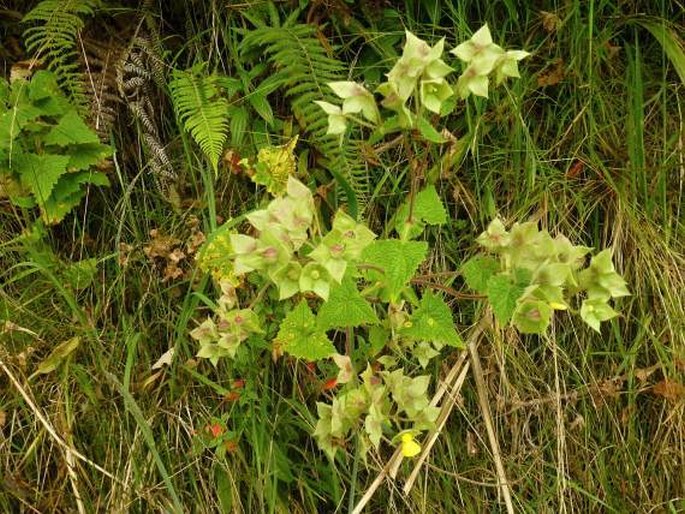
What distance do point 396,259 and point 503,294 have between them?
0.18 metres

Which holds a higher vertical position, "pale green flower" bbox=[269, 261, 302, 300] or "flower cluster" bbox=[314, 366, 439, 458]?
"pale green flower" bbox=[269, 261, 302, 300]

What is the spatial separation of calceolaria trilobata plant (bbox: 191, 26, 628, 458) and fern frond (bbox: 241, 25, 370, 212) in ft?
1.10

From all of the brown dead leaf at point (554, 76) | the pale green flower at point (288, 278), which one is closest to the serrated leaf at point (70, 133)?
the pale green flower at point (288, 278)

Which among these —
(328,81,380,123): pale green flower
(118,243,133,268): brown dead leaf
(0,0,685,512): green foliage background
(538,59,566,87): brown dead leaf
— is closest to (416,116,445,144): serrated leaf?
(328,81,380,123): pale green flower

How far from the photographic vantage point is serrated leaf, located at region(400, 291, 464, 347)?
153 centimetres

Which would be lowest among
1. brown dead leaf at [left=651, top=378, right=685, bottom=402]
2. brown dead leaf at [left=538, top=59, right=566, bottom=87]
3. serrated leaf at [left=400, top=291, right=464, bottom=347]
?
brown dead leaf at [left=651, top=378, right=685, bottom=402]

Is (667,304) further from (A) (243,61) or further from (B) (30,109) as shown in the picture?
(B) (30,109)

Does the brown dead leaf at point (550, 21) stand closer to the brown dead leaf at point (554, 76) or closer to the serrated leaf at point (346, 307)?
the brown dead leaf at point (554, 76)

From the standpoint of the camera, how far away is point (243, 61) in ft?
6.66

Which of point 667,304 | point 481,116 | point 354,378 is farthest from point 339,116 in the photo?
point 667,304

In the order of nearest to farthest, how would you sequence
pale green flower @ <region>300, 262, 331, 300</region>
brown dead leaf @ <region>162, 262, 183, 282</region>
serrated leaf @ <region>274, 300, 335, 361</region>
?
pale green flower @ <region>300, 262, 331, 300</region> < serrated leaf @ <region>274, 300, 335, 361</region> < brown dead leaf @ <region>162, 262, 183, 282</region>

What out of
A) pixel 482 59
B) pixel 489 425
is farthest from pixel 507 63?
pixel 489 425

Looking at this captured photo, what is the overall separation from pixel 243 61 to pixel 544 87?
723 mm

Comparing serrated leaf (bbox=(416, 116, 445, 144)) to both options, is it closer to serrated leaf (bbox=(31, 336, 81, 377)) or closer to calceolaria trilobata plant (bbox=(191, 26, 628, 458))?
calceolaria trilobata plant (bbox=(191, 26, 628, 458))
